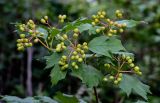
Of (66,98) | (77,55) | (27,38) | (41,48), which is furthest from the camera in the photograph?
(41,48)

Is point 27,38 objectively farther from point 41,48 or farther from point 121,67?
point 41,48

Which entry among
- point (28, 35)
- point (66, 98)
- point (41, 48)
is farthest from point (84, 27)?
point (41, 48)

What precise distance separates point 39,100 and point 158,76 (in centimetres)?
296

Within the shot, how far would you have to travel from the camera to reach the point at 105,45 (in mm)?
1784

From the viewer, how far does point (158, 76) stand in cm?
482

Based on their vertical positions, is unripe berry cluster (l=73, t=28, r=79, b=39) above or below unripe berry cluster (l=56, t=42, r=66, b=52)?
above

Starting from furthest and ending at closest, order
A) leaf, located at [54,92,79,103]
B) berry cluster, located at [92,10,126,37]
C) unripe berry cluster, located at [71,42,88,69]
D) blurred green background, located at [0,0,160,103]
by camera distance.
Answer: blurred green background, located at [0,0,160,103]
leaf, located at [54,92,79,103]
berry cluster, located at [92,10,126,37]
unripe berry cluster, located at [71,42,88,69]

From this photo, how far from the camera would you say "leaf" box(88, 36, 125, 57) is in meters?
1.76

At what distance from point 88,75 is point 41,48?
3536mm

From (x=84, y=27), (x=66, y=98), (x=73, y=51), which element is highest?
(x=84, y=27)

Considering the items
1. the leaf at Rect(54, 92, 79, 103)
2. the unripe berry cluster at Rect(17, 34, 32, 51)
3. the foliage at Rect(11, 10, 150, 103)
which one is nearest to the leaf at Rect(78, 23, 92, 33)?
the foliage at Rect(11, 10, 150, 103)

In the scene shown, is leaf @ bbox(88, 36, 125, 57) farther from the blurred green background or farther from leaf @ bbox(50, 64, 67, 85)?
the blurred green background

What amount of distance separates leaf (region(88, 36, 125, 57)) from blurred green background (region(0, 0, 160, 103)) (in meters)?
3.15

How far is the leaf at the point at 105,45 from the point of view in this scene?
1.76 meters
